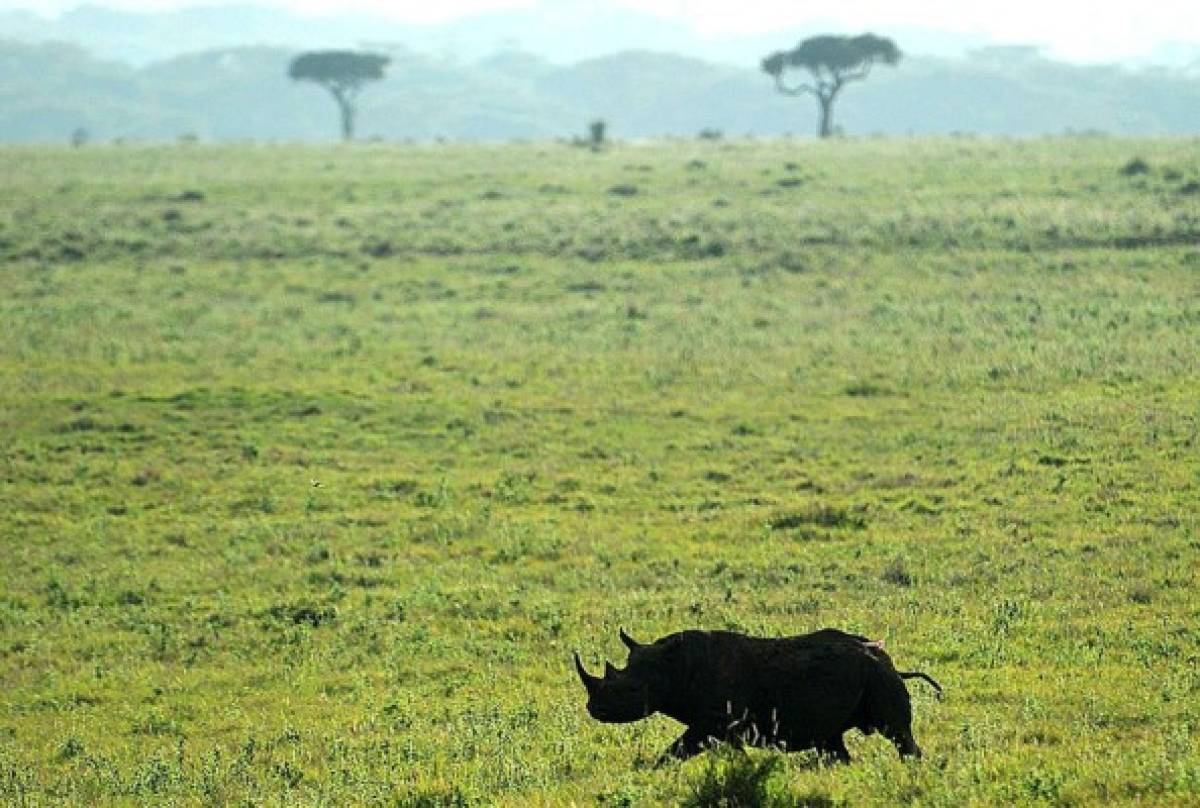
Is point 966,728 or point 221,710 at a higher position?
point 966,728

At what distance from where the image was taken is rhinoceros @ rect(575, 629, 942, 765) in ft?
31.4

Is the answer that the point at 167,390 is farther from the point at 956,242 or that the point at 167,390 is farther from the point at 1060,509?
the point at 956,242

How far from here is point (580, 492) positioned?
73.8 ft

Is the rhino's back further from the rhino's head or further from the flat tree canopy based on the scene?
the flat tree canopy

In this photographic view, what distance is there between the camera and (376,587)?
722 inches

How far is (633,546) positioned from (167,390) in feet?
48.7

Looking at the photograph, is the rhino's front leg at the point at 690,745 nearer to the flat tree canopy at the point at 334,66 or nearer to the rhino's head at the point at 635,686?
the rhino's head at the point at 635,686

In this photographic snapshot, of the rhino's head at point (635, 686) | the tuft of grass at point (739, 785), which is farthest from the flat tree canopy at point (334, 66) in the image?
the tuft of grass at point (739, 785)

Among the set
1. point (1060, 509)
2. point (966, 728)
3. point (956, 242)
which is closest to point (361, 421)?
point (1060, 509)

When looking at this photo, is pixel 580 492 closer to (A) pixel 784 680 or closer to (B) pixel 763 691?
(B) pixel 763 691

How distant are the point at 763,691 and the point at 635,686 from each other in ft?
2.83

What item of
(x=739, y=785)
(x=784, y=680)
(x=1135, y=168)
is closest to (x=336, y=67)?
(x=1135, y=168)

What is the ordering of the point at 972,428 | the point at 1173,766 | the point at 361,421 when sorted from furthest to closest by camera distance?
the point at 361,421 < the point at 972,428 < the point at 1173,766

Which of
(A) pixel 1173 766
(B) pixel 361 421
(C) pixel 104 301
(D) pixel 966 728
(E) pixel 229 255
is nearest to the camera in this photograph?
(A) pixel 1173 766
